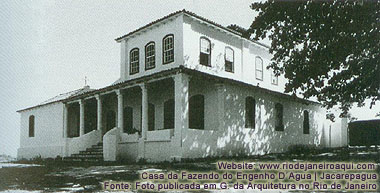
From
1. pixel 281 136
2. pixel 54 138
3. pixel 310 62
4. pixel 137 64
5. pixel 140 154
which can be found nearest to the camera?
pixel 310 62

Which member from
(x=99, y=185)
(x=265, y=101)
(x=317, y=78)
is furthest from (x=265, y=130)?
(x=99, y=185)

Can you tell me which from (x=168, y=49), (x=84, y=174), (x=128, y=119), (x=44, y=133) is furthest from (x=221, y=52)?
(x=44, y=133)

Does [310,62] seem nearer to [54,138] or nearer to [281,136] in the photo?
[281,136]

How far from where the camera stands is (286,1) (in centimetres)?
1342

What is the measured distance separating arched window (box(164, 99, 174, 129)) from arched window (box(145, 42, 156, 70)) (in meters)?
2.10

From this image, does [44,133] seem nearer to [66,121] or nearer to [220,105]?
[66,121]

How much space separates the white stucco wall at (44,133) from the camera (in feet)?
76.1

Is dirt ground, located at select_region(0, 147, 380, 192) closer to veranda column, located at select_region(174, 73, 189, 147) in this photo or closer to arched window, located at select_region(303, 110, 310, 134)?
veranda column, located at select_region(174, 73, 189, 147)

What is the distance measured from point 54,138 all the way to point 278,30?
55.2ft

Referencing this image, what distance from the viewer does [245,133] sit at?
18.0 meters

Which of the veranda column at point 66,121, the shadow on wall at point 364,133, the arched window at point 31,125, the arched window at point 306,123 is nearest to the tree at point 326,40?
the arched window at point 306,123

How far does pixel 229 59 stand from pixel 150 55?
4313mm

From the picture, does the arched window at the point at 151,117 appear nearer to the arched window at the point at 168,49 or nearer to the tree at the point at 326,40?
the arched window at the point at 168,49

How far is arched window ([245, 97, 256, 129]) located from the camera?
61.5 ft
